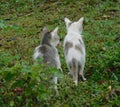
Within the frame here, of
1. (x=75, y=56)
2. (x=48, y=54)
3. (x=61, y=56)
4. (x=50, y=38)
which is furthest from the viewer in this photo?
(x=61, y=56)

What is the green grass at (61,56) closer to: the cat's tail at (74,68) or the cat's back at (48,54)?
the cat's tail at (74,68)

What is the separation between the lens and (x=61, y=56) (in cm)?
1095

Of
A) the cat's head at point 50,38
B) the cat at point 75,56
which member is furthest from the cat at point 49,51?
the cat at point 75,56

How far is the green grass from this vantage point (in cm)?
550

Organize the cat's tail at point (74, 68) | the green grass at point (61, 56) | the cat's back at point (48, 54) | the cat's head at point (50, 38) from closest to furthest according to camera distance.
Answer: the green grass at point (61, 56)
the cat's back at point (48, 54)
the cat's tail at point (74, 68)
the cat's head at point (50, 38)

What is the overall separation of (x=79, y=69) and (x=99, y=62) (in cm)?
94

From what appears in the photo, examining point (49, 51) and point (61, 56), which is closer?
point (49, 51)

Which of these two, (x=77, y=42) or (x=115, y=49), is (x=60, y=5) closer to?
(x=115, y=49)

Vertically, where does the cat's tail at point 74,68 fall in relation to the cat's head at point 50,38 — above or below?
below

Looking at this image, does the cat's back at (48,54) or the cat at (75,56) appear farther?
the cat at (75,56)

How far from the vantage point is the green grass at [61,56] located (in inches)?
216

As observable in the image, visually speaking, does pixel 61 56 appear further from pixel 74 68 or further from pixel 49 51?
pixel 49 51

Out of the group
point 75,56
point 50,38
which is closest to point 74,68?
point 75,56

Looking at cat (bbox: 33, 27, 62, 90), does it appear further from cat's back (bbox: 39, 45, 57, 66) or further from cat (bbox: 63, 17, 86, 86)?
cat (bbox: 63, 17, 86, 86)
